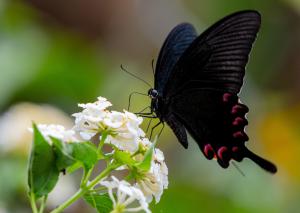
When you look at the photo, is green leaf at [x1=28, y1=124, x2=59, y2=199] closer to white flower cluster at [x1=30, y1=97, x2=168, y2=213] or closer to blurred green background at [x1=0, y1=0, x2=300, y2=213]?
white flower cluster at [x1=30, y1=97, x2=168, y2=213]

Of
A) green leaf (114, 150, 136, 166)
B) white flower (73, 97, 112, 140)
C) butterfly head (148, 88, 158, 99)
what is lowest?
butterfly head (148, 88, 158, 99)

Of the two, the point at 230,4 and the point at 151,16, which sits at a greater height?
the point at 230,4

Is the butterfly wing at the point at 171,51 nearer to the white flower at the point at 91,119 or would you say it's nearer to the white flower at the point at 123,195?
the white flower at the point at 91,119

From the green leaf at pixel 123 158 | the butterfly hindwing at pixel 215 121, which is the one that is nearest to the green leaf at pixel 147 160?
the green leaf at pixel 123 158

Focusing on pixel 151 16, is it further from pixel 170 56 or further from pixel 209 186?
pixel 170 56

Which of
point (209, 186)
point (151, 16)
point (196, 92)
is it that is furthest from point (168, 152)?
point (196, 92)

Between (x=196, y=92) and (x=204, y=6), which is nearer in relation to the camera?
(x=196, y=92)

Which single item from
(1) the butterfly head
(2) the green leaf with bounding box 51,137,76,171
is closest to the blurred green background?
(1) the butterfly head

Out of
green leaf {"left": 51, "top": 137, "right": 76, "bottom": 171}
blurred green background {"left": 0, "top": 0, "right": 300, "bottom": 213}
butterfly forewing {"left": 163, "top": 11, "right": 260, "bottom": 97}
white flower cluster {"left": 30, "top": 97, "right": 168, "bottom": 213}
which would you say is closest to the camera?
green leaf {"left": 51, "top": 137, "right": 76, "bottom": 171}
